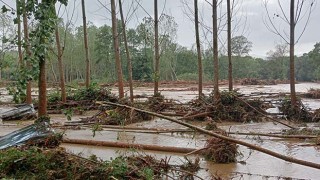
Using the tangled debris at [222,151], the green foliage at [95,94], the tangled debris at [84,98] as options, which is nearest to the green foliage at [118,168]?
the tangled debris at [222,151]

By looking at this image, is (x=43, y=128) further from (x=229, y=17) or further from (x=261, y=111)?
(x=229, y=17)

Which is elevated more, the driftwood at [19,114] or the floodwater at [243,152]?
the driftwood at [19,114]

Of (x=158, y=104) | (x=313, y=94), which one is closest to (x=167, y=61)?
(x=313, y=94)

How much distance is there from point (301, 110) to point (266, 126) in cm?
199

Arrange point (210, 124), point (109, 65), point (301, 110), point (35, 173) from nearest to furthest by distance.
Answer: point (35, 173)
point (210, 124)
point (301, 110)
point (109, 65)

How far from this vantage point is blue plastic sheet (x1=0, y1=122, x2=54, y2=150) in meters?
7.48

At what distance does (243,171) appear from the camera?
6793 mm

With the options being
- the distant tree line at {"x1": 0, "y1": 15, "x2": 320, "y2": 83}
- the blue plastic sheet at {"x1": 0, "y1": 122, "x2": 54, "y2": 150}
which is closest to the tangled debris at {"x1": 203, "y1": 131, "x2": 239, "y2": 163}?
the blue plastic sheet at {"x1": 0, "y1": 122, "x2": 54, "y2": 150}

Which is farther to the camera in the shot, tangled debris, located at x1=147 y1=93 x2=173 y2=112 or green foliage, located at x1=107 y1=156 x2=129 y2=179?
tangled debris, located at x1=147 y1=93 x2=173 y2=112

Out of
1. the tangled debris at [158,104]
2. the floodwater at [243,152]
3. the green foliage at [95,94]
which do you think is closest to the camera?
the floodwater at [243,152]

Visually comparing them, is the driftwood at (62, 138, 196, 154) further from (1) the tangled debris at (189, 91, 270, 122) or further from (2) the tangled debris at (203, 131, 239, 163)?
(1) the tangled debris at (189, 91, 270, 122)

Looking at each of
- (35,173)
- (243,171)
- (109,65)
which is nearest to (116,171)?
(35,173)

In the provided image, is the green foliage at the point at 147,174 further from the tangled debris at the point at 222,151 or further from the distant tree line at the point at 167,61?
the distant tree line at the point at 167,61

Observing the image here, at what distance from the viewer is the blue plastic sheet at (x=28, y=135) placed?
748 centimetres
